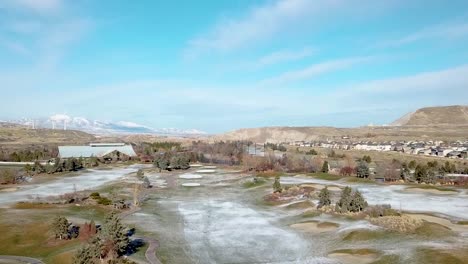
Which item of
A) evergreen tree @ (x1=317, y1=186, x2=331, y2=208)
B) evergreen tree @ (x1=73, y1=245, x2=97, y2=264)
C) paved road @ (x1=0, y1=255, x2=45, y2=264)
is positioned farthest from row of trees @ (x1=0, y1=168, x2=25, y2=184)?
evergreen tree @ (x1=317, y1=186, x2=331, y2=208)

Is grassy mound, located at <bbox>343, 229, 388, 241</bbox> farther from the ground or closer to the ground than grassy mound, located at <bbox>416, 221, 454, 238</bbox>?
closer to the ground

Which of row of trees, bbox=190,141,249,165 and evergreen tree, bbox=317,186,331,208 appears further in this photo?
row of trees, bbox=190,141,249,165

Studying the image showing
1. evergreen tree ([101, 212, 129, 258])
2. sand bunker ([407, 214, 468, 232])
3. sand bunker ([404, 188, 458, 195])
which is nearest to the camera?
evergreen tree ([101, 212, 129, 258])

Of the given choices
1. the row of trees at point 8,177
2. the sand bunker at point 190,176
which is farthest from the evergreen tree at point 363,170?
the row of trees at point 8,177

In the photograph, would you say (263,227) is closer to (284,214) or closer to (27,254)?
(284,214)

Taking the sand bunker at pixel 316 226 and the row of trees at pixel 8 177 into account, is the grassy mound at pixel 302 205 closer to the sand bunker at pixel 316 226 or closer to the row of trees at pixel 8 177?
the sand bunker at pixel 316 226

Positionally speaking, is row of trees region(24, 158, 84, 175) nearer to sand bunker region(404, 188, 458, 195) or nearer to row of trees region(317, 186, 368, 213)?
row of trees region(317, 186, 368, 213)

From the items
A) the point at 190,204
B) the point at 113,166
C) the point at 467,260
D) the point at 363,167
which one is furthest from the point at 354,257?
the point at 113,166

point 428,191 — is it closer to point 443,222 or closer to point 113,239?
point 443,222
